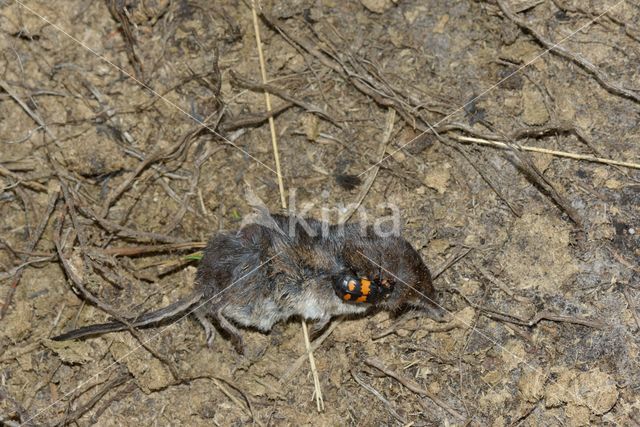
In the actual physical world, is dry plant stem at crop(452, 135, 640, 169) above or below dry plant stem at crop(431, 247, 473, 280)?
above

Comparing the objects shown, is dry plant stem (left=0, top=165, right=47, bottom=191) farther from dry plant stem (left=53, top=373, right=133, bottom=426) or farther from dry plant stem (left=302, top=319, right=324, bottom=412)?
dry plant stem (left=302, top=319, right=324, bottom=412)

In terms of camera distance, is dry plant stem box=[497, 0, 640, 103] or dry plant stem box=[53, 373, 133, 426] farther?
dry plant stem box=[497, 0, 640, 103]

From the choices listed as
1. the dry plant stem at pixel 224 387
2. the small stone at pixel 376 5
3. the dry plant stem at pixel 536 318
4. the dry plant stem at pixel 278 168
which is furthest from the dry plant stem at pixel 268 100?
the dry plant stem at pixel 536 318

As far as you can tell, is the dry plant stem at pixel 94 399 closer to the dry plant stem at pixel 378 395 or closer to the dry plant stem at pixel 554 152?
the dry plant stem at pixel 378 395

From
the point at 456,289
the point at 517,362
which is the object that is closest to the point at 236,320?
the point at 456,289

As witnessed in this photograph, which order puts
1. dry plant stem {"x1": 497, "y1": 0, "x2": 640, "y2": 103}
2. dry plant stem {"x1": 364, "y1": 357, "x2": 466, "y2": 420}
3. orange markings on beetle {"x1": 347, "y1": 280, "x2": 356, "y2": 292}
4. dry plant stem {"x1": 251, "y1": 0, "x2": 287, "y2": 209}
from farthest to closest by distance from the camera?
dry plant stem {"x1": 251, "y1": 0, "x2": 287, "y2": 209} → dry plant stem {"x1": 497, "y1": 0, "x2": 640, "y2": 103} → dry plant stem {"x1": 364, "y1": 357, "x2": 466, "y2": 420} → orange markings on beetle {"x1": 347, "y1": 280, "x2": 356, "y2": 292}

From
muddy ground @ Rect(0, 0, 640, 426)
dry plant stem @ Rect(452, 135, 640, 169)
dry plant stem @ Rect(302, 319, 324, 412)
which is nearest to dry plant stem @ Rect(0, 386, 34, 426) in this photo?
muddy ground @ Rect(0, 0, 640, 426)

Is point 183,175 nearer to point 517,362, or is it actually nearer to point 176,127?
point 176,127
